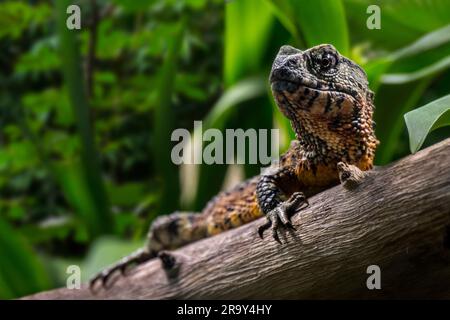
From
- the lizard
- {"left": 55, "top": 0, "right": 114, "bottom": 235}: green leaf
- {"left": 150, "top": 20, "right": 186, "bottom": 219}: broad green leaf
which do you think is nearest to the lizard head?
the lizard

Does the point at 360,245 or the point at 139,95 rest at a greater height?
the point at 139,95

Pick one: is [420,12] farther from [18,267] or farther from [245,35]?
[18,267]

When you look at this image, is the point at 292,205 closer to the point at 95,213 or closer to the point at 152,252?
the point at 152,252

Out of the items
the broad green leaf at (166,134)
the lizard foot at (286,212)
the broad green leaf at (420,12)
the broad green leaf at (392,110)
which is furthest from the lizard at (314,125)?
the broad green leaf at (166,134)

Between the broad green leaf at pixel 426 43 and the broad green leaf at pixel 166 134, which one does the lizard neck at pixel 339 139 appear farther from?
the broad green leaf at pixel 166 134
